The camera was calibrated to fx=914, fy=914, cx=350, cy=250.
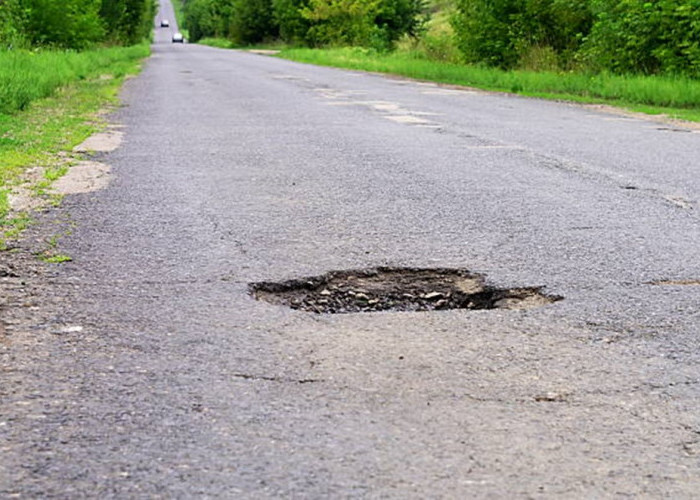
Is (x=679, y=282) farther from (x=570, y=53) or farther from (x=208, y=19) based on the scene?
(x=208, y=19)

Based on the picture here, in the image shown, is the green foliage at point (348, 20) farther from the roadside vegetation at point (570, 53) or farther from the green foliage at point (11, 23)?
the green foliage at point (11, 23)

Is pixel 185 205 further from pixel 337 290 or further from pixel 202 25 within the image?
pixel 202 25

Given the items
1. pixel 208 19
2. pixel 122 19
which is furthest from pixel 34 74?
pixel 208 19

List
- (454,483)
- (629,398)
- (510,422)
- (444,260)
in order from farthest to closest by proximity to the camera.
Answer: (444,260) → (629,398) → (510,422) → (454,483)

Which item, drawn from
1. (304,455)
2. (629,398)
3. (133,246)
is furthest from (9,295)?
(629,398)

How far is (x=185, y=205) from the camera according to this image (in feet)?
21.2

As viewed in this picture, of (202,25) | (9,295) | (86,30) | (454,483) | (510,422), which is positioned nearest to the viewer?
(454,483)

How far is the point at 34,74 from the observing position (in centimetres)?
1680

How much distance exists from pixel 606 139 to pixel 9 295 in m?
8.01

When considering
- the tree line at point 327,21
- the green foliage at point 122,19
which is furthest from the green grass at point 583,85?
the tree line at point 327,21

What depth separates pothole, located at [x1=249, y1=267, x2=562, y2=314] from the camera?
418 centimetres

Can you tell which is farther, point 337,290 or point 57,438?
point 337,290

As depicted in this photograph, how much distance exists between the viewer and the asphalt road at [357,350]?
2.51 m

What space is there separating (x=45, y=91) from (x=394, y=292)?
13.7 m
